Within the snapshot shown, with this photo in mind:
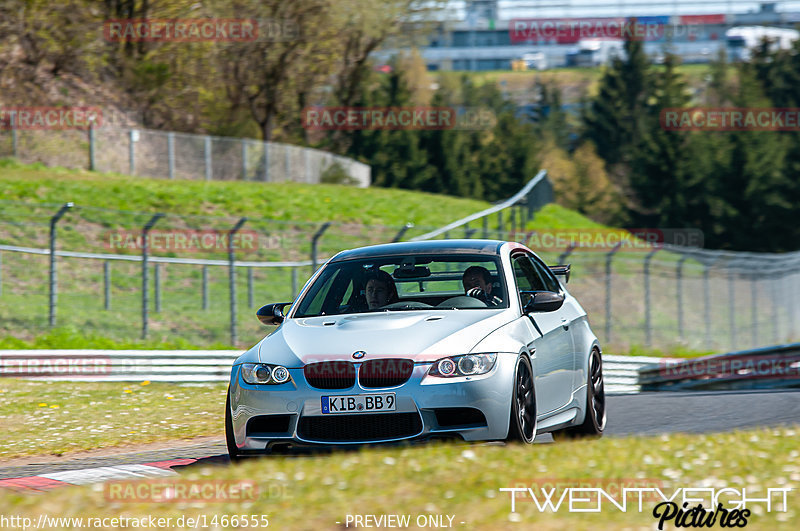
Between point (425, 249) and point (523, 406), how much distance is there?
1.65m

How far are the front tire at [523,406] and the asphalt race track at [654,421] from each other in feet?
7.10

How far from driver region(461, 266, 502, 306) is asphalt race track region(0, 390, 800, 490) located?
1.86 metres

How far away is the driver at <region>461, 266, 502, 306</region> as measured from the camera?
27.3 ft

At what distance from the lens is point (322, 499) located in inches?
227

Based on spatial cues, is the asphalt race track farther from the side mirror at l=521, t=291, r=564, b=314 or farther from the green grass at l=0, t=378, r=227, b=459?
the side mirror at l=521, t=291, r=564, b=314

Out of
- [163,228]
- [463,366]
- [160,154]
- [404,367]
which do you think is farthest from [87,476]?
[160,154]

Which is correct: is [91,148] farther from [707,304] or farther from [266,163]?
[707,304]

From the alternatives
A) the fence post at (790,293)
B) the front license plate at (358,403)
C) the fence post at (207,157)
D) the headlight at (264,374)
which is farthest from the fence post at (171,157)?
the front license plate at (358,403)

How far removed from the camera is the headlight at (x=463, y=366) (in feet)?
23.2

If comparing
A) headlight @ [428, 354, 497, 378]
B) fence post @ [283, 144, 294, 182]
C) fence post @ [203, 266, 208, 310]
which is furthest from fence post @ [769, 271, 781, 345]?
headlight @ [428, 354, 497, 378]

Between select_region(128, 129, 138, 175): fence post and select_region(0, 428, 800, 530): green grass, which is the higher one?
select_region(0, 428, 800, 530): green grass

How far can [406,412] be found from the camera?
7000mm

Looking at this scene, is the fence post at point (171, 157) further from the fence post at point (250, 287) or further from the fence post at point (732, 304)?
the fence post at point (732, 304)

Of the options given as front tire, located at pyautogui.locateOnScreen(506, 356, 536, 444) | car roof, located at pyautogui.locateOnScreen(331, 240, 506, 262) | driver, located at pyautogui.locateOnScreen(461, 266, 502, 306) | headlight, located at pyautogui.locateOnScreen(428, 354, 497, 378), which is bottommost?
front tire, located at pyautogui.locateOnScreen(506, 356, 536, 444)
